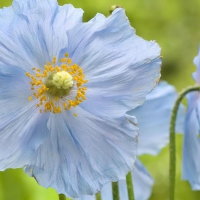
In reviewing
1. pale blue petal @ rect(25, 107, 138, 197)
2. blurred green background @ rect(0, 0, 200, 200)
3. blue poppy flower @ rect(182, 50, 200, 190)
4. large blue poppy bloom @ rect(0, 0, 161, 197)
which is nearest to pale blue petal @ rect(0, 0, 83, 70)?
large blue poppy bloom @ rect(0, 0, 161, 197)

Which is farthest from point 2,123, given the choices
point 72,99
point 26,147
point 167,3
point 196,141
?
point 167,3

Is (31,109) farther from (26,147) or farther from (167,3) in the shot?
(167,3)

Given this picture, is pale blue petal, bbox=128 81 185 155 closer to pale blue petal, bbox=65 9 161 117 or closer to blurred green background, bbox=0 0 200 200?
pale blue petal, bbox=65 9 161 117

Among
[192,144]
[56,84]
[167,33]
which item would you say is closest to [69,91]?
[56,84]

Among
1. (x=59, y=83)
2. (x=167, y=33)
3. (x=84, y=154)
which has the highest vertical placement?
(x=167, y=33)

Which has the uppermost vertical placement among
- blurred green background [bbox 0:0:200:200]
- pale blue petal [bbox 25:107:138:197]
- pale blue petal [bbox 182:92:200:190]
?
blurred green background [bbox 0:0:200:200]

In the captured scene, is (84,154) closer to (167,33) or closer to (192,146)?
(192,146)
